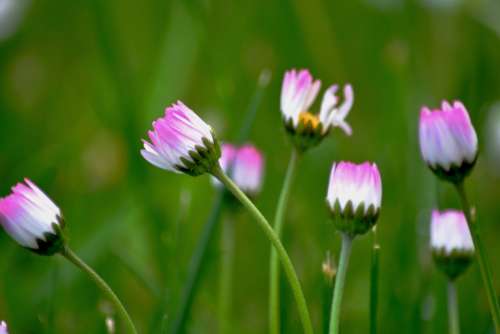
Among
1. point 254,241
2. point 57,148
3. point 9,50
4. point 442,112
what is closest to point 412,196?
point 254,241

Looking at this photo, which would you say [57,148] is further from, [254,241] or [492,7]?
[492,7]

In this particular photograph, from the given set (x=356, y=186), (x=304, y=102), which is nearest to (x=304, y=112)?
(x=304, y=102)

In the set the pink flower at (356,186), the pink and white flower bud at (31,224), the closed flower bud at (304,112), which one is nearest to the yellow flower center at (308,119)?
the closed flower bud at (304,112)

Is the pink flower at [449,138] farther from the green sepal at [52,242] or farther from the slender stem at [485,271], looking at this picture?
the green sepal at [52,242]

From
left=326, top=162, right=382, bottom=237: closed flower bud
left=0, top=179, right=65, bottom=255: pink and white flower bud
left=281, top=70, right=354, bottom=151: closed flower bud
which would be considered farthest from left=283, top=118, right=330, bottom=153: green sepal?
A: left=0, top=179, right=65, bottom=255: pink and white flower bud

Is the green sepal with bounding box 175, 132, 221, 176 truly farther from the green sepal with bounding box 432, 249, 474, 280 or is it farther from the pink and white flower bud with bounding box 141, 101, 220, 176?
the green sepal with bounding box 432, 249, 474, 280

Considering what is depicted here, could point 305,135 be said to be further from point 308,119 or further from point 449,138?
point 449,138
